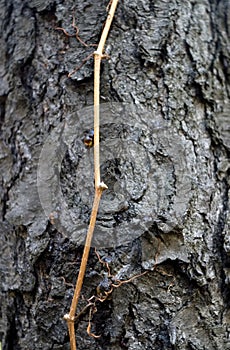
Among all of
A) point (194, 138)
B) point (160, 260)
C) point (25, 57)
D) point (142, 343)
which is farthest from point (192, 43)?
point (142, 343)

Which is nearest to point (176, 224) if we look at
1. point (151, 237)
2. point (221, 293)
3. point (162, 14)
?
point (151, 237)

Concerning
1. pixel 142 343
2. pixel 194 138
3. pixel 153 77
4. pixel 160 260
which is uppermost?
pixel 153 77

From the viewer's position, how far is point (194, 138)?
3.41 ft

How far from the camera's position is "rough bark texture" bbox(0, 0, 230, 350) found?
38.2 inches

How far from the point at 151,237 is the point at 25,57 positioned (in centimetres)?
48

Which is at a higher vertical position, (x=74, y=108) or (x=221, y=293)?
(x=74, y=108)

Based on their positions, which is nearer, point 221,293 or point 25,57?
point 221,293

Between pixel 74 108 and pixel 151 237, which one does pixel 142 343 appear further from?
pixel 74 108

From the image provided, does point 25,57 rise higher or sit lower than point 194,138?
higher

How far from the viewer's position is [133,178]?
39.0 inches

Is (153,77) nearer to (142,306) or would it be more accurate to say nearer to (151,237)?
(151,237)

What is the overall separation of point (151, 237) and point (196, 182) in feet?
0.48

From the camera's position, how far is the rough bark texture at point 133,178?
969 millimetres

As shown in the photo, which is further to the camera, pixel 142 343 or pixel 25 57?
pixel 25 57
